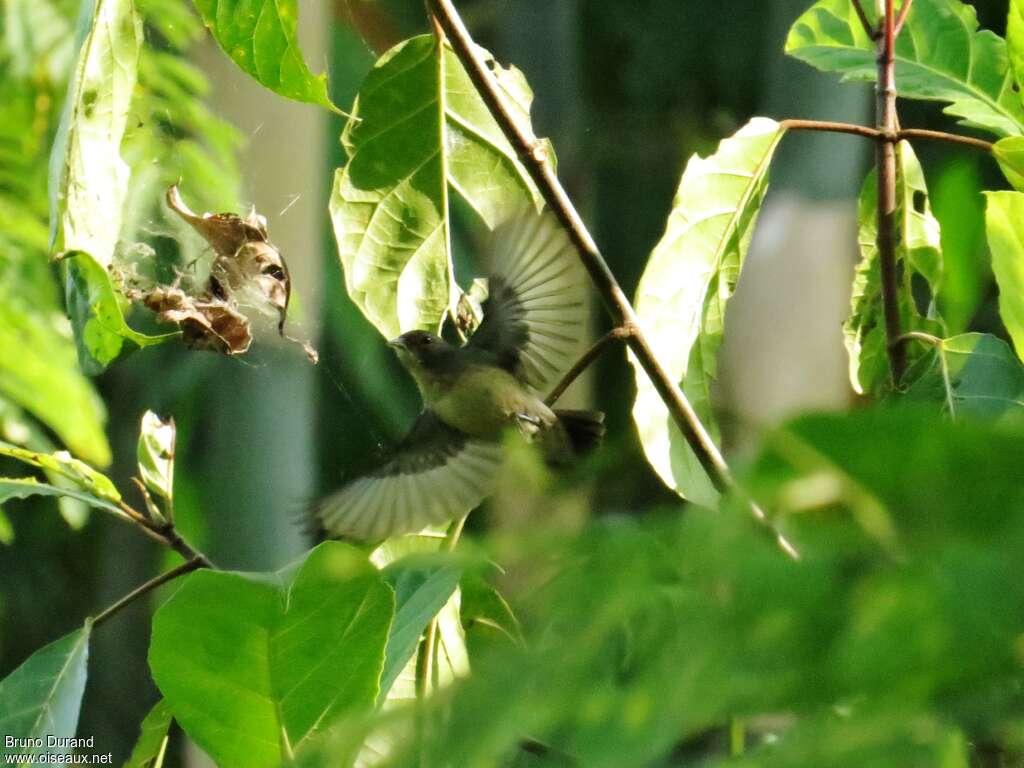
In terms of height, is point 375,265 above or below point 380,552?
above

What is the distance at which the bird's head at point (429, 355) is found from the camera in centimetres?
130

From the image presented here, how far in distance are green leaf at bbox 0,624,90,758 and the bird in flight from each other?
290 millimetres

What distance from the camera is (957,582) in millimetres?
247

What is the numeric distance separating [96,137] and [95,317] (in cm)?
12

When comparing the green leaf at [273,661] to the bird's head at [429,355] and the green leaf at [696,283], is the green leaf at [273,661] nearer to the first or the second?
the green leaf at [696,283]

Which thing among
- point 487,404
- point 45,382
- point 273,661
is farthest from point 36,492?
point 45,382

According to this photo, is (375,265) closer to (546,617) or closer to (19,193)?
(546,617)

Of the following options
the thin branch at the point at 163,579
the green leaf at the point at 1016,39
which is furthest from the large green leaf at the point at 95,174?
the green leaf at the point at 1016,39

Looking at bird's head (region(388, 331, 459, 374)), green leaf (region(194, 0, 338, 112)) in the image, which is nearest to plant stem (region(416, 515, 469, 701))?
green leaf (region(194, 0, 338, 112))

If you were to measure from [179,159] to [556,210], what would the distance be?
4.13 ft

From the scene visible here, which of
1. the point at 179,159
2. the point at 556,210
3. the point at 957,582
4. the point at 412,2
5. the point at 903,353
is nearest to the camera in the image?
the point at 957,582

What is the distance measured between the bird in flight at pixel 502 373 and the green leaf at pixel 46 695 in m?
0.29

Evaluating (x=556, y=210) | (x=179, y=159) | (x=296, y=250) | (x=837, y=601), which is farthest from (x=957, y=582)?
(x=179, y=159)

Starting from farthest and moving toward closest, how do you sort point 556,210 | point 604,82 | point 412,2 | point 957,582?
point 604,82 < point 412,2 < point 556,210 < point 957,582
